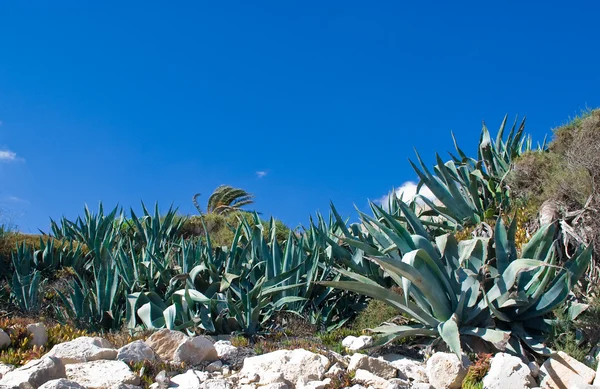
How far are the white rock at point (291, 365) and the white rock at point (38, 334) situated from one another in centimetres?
227

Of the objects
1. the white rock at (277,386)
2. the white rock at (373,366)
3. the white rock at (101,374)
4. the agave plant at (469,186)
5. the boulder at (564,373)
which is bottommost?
the white rock at (101,374)

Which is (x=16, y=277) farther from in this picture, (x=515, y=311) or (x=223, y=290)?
(x=515, y=311)

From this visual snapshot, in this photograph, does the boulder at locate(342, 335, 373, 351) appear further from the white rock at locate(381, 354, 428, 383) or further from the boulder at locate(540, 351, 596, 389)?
the boulder at locate(540, 351, 596, 389)

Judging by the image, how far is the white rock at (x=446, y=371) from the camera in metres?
4.70

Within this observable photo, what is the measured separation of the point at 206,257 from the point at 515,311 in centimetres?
376

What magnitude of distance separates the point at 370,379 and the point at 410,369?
0.54m

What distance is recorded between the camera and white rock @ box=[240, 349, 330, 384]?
471 cm

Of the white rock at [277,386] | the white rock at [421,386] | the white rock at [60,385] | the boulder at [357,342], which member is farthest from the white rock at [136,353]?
the white rock at [421,386]

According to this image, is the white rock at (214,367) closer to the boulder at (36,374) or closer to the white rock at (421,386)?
the boulder at (36,374)

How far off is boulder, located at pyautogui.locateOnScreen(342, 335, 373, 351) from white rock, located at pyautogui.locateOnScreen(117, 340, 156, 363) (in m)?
1.87

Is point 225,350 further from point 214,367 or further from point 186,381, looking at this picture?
point 186,381

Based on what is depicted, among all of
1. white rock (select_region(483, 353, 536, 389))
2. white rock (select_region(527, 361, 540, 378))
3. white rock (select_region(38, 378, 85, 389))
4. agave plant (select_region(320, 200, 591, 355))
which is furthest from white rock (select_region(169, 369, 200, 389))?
white rock (select_region(527, 361, 540, 378))

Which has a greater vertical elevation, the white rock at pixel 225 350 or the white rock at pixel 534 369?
the white rock at pixel 534 369

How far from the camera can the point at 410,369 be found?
5.05m
